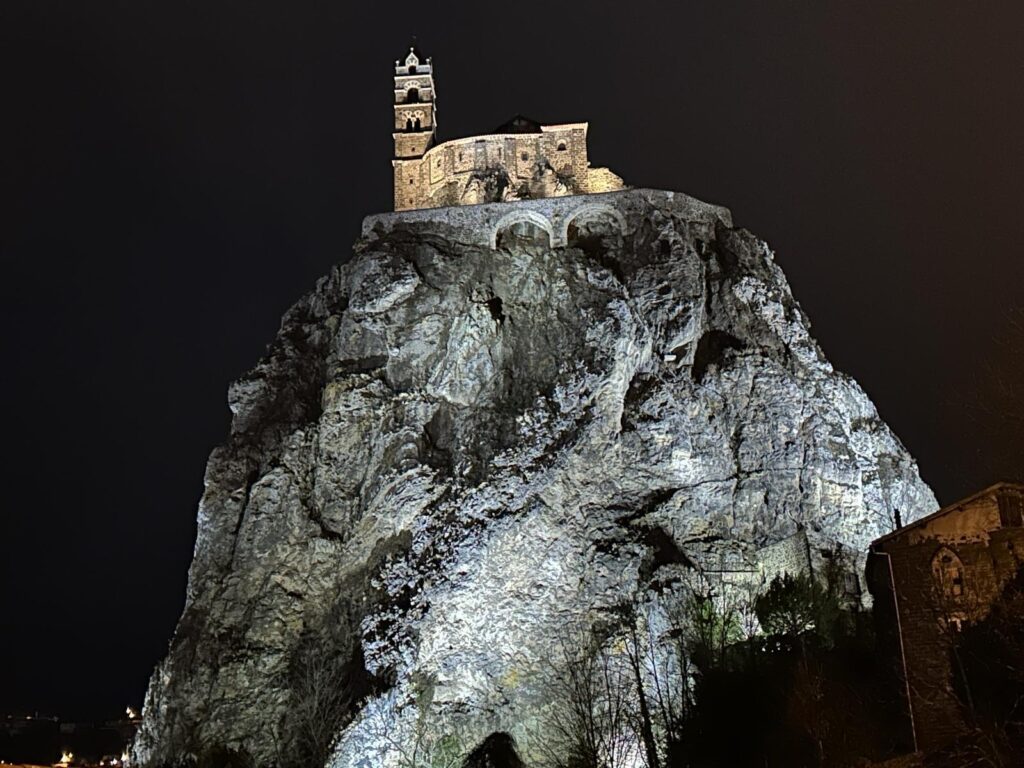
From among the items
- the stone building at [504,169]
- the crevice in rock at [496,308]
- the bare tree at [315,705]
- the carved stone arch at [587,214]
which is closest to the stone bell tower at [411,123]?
the stone building at [504,169]

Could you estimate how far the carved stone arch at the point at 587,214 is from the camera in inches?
2295

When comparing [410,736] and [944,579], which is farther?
[410,736]

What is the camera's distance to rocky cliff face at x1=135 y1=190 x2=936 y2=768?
4319cm

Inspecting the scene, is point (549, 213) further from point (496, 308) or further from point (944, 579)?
point (944, 579)

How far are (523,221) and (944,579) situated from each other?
37.8 m

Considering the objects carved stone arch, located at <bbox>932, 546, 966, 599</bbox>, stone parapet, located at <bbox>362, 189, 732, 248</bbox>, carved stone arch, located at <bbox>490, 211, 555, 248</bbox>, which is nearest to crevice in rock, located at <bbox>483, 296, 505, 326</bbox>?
stone parapet, located at <bbox>362, 189, 732, 248</bbox>

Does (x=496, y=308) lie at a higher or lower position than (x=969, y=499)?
higher

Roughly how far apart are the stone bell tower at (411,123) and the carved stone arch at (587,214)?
13.2 meters

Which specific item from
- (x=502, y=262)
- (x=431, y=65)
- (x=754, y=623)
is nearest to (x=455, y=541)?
(x=754, y=623)

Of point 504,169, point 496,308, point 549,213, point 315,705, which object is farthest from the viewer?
point 504,169

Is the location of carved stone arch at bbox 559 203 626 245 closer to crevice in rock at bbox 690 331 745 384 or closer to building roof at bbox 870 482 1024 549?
crevice in rock at bbox 690 331 745 384

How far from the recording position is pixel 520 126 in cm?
6888

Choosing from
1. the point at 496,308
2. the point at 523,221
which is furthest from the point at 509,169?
the point at 496,308

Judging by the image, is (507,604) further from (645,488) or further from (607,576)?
(645,488)
